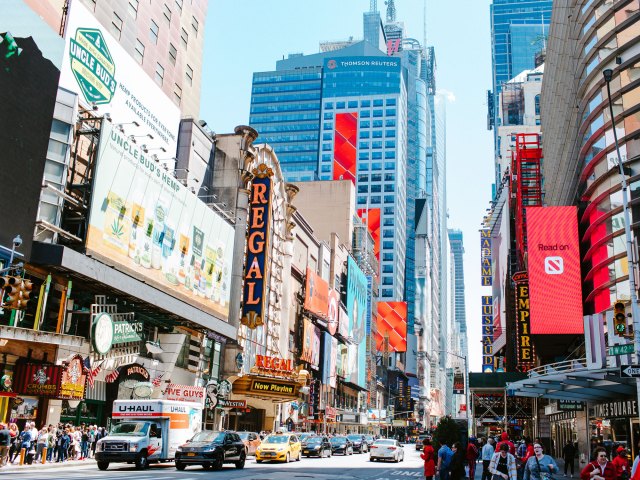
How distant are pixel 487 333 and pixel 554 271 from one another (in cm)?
6175

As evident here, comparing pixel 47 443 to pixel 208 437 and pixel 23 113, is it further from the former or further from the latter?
pixel 23 113

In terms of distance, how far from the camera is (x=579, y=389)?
1314 inches

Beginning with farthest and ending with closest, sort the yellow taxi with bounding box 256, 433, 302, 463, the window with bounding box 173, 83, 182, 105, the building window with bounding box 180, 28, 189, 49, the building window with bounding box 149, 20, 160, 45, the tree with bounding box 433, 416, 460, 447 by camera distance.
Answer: the building window with bounding box 180, 28, 189, 49 → the window with bounding box 173, 83, 182, 105 → the building window with bounding box 149, 20, 160, 45 → the yellow taxi with bounding box 256, 433, 302, 463 → the tree with bounding box 433, 416, 460, 447

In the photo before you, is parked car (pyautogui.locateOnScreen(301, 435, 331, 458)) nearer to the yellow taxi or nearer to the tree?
the yellow taxi

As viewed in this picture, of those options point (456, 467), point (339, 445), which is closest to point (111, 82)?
point (339, 445)

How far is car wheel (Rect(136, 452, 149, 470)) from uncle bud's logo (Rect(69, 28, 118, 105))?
2167cm

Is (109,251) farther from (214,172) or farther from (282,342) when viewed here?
(282,342)

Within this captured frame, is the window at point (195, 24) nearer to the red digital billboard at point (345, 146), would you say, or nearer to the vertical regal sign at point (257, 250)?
the vertical regal sign at point (257, 250)

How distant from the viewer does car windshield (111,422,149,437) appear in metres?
27.4

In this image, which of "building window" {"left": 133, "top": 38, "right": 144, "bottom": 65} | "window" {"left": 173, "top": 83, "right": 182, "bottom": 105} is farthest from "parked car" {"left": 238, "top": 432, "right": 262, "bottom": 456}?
"window" {"left": 173, "top": 83, "right": 182, "bottom": 105}

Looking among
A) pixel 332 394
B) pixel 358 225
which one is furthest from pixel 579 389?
pixel 358 225

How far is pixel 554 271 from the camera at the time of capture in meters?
50.5

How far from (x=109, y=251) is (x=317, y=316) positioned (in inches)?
1943

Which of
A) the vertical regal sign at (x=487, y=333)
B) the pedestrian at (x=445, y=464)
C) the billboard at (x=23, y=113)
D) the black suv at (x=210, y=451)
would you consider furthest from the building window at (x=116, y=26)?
the vertical regal sign at (x=487, y=333)
